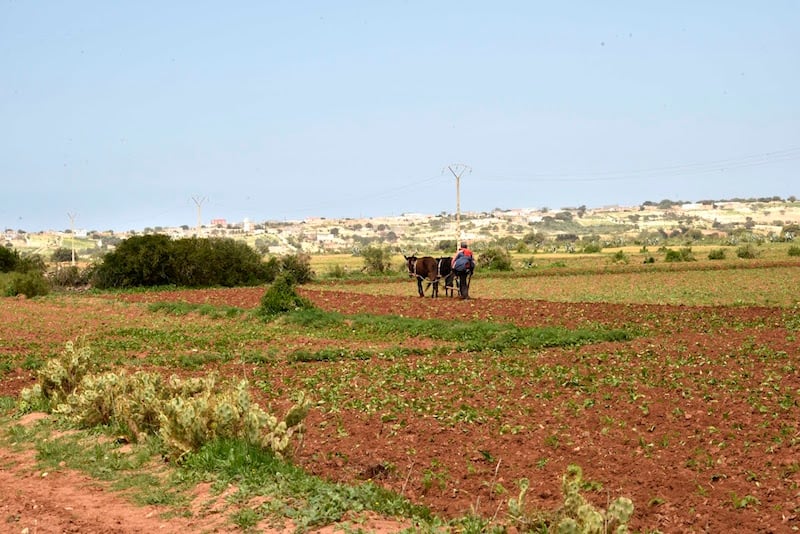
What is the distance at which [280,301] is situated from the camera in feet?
92.8

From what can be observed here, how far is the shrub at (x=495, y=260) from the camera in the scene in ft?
190

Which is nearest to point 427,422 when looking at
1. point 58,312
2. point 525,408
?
point 525,408

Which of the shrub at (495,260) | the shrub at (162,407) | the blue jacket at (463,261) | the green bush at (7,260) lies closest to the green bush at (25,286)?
the green bush at (7,260)

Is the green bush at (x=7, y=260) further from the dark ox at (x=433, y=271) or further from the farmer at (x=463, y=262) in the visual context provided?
the farmer at (x=463, y=262)

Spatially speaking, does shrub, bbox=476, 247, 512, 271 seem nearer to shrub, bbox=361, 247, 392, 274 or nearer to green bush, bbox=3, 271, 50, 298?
shrub, bbox=361, 247, 392, 274

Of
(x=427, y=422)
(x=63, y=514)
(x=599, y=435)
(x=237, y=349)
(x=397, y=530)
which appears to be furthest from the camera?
(x=237, y=349)

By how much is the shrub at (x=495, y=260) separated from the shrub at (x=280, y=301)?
30252 millimetres

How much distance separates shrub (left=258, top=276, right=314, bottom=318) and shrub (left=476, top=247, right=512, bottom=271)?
3025 centimetres

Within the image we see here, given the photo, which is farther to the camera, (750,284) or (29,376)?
(750,284)

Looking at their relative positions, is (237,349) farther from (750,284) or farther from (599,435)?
(750,284)

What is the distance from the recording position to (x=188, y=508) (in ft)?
29.7

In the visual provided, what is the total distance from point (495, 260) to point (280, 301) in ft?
104

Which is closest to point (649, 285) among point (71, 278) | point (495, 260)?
point (495, 260)

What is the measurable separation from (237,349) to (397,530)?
1412cm
